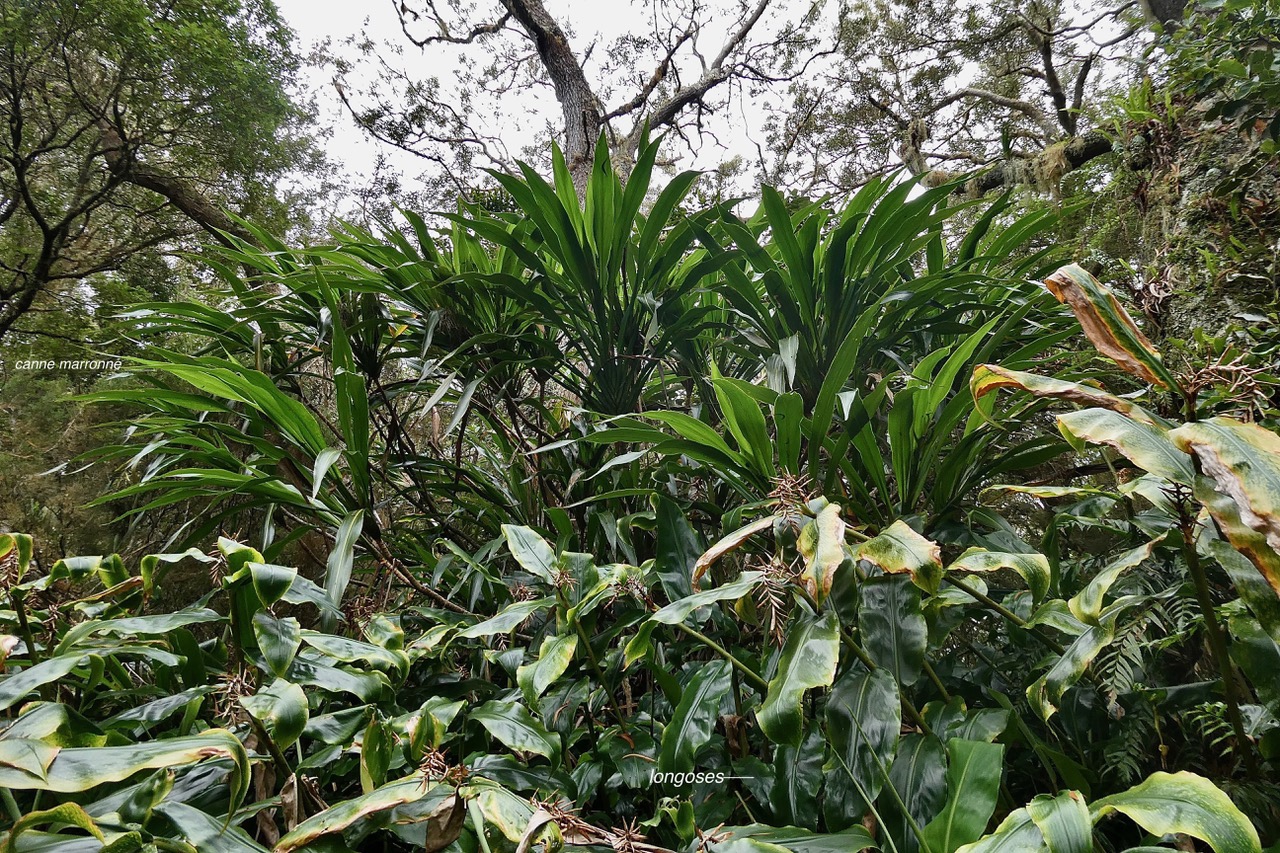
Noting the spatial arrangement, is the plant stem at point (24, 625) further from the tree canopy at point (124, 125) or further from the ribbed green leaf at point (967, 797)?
the tree canopy at point (124, 125)

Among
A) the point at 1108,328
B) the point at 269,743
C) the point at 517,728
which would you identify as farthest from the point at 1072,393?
the point at 269,743

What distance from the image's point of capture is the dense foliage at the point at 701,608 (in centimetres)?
39

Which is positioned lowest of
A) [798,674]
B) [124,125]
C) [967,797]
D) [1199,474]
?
[967,797]

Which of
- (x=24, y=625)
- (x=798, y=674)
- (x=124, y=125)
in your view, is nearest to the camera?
(x=798, y=674)

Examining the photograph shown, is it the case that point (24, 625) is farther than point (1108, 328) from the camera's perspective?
Yes

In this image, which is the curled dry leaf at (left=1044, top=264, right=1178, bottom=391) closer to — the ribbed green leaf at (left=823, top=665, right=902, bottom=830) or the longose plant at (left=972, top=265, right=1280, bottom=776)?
the longose plant at (left=972, top=265, right=1280, bottom=776)

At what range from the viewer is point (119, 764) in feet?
1.23

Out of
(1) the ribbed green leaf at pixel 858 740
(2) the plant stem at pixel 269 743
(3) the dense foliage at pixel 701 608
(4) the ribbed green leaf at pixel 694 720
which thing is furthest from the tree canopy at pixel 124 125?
(1) the ribbed green leaf at pixel 858 740

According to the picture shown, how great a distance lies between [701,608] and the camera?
62 cm

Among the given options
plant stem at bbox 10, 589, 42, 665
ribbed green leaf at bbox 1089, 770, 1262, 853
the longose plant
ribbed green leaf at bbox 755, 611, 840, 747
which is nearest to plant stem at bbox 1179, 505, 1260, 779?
the longose plant

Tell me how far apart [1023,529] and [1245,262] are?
2.83 ft

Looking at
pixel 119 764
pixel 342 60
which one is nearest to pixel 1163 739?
pixel 119 764

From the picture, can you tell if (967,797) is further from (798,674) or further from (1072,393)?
(1072,393)

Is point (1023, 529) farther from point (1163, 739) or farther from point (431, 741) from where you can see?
point (431, 741)
